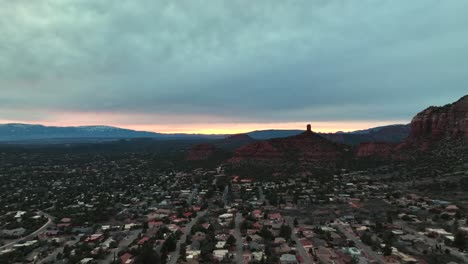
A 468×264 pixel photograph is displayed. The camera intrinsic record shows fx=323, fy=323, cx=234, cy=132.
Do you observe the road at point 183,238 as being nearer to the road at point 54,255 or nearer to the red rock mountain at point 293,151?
the road at point 54,255

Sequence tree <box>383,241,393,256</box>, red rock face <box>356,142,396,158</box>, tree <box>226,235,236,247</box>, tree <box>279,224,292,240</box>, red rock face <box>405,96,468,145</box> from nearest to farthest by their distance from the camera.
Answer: tree <box>383,241,393,256</box> → tree <box>226,235,236,247</box> → tree <box>279,224,292,240</box> → red rock face <box>405,96,468,145</box> → red rock face <box>356,142,396,158</box>

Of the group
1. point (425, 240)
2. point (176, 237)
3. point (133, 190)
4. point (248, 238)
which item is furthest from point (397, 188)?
point (133, 190)

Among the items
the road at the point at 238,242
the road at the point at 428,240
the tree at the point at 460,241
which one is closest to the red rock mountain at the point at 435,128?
the road at the point at 428,240

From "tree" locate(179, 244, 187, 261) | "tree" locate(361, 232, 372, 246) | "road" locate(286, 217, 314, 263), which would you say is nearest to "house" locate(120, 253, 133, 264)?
"tree" locate(179, 244, 187, 261)

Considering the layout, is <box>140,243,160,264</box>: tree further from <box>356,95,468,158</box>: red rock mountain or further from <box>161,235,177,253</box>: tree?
<box>356,95,468,158</box>: red rock mountain

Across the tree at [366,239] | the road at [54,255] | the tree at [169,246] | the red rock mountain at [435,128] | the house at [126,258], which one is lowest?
the road at [54,255]

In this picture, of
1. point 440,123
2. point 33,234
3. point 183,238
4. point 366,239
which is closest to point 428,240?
point 366,239

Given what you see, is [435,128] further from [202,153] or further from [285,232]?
[202,153]
